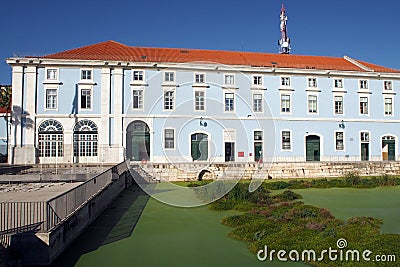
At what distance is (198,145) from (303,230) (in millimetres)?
19158

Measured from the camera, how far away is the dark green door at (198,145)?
29.0 meters

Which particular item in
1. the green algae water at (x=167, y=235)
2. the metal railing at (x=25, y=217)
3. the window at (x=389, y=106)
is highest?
the window at (x=389, y=106)

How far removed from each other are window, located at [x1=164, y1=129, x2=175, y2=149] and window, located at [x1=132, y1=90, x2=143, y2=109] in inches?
113

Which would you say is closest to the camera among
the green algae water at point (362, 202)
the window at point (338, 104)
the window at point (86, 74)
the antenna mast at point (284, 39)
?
the green algae water at point (362, 202)

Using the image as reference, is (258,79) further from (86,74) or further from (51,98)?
(51,98)

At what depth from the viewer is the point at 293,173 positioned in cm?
2745

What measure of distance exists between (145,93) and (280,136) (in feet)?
37.2

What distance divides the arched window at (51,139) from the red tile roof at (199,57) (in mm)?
5100

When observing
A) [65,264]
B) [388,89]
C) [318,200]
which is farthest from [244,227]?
[388,89]

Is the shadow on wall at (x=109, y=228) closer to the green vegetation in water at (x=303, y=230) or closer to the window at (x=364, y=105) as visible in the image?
the green vegetation in water at (x=303, y=230)

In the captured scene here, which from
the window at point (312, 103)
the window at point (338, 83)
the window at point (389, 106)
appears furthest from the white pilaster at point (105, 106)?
the window at point (389, 106)

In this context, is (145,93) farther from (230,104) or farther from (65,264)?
(65,264)

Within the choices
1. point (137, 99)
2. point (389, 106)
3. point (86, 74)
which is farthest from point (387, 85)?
point (86, 74)

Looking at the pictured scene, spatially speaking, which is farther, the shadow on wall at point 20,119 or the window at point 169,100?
the window at point 169,100
